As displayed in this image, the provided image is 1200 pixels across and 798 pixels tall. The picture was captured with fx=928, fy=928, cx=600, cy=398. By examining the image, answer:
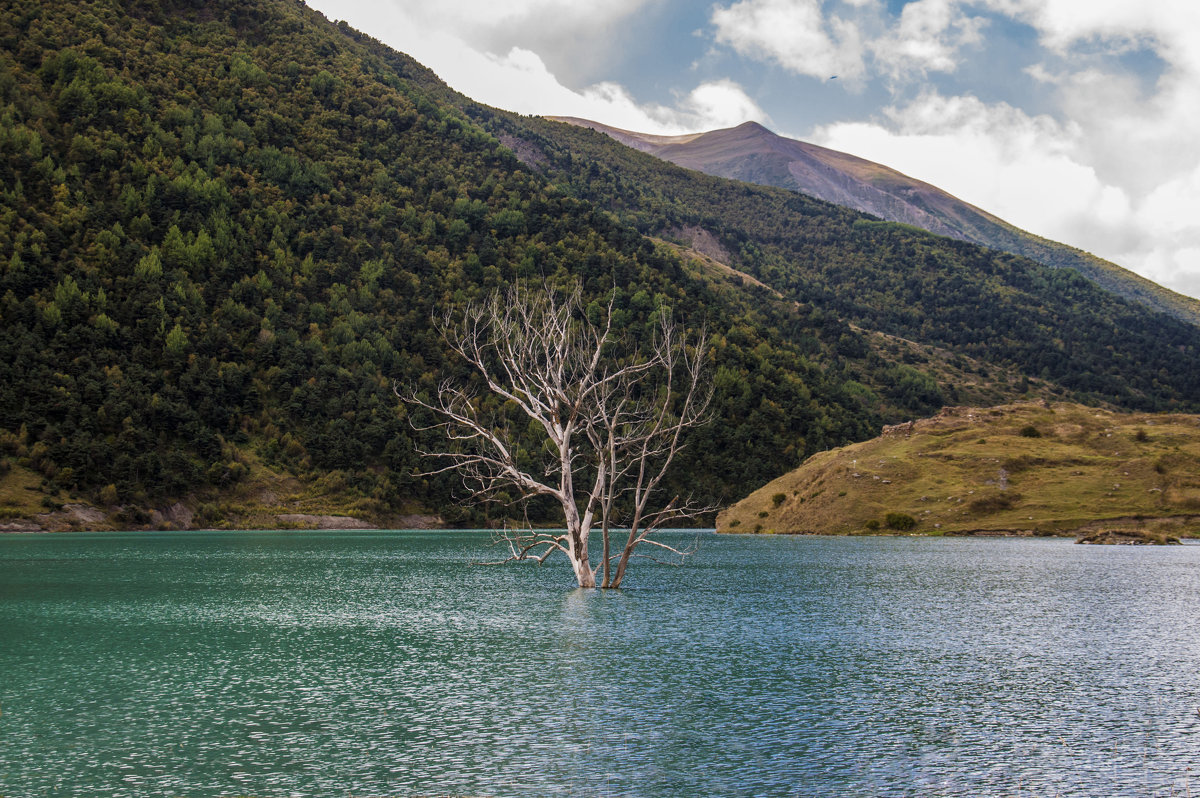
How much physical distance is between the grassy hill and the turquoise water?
59.9m

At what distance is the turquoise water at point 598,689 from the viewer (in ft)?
56.9

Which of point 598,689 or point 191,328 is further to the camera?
point 191,328

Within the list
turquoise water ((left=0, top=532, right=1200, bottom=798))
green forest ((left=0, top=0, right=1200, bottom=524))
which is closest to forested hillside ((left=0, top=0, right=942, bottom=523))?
green forest ((left=0, top=0, right=1200, bottom=524))

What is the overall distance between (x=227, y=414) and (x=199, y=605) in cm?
11212

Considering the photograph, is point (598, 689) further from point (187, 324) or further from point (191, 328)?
point (191, 328)

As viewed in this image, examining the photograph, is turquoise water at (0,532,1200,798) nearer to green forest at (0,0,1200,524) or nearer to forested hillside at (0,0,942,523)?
green forest at (0,0,1200,524)

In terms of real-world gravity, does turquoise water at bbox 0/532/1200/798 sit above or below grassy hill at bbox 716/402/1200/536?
below

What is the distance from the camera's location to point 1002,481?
11738 centimetres

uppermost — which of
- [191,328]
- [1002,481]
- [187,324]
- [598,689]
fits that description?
[187,324]

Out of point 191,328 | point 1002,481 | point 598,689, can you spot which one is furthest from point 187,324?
point 598,689

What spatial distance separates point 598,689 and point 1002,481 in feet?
346

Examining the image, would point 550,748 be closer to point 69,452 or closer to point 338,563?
point 338,563

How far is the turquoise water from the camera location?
17.3m

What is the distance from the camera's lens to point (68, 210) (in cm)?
15588
